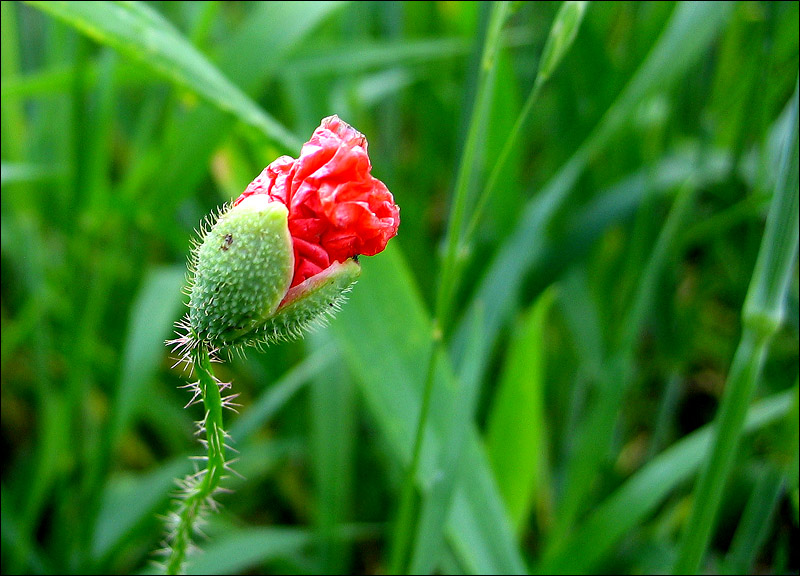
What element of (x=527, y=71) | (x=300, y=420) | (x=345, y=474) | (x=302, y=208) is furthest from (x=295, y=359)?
(x=302, y=208)

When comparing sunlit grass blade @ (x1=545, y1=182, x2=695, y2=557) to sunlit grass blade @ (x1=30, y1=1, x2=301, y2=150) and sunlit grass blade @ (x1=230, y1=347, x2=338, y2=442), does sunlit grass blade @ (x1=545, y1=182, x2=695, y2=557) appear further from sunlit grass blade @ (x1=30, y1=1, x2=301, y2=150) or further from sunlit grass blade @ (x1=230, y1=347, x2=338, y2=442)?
sunlit grass blade @ (x1=30, y1=1, x2=301, y2=150)

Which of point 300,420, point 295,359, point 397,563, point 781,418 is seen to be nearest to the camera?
point 397,563

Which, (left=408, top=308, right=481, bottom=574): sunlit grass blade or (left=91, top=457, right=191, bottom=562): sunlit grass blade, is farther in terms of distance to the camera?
(left=91, top=457, right=191, bottom=562): sunlit grass blade

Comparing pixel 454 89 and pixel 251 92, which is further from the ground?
pixel 454 89

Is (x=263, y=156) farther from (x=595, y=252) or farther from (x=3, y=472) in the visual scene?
(x=3, y=472)

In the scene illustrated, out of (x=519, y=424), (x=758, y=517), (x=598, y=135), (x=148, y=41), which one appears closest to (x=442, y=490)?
(x=519, y=424)

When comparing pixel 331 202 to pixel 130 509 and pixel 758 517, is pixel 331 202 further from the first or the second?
pixel 130 509

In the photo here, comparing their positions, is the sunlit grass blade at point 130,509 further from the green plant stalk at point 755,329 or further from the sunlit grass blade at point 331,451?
the green plant stalk at point 755,329

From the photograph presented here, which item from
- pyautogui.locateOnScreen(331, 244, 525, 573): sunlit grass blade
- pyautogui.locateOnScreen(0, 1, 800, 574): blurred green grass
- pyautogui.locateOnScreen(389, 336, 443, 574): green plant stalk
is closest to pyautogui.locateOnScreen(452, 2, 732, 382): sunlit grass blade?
pyautogui.locateOnScreen(0, 1, 800, 574): blurred green grass

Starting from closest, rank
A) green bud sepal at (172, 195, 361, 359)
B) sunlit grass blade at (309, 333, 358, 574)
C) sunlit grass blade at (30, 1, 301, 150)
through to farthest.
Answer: green bud sepal at (172, 195, 361, 359)
sunlit grass blade at (30, 1, 301, 150)
sunlit grass blade at (309, 333, 358, 574)

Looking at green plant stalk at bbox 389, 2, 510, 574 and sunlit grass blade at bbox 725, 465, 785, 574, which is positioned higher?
green plant stalk at bbox 389, 2, 510, 574
